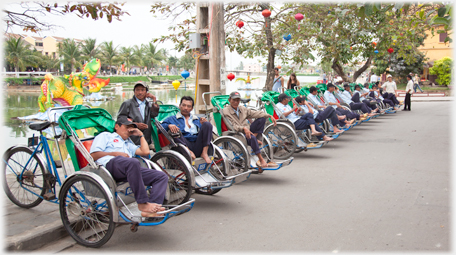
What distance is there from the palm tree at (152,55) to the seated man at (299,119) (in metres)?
57.4

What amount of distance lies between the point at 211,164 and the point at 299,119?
10.5 feet

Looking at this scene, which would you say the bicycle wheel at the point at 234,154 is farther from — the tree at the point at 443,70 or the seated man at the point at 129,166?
the tree at the point at 443,70

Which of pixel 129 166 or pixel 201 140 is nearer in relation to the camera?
pixel 129 166

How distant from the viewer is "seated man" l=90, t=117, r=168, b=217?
141 inches

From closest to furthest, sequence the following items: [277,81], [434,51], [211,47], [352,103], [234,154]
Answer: [234,154]
[211,47]
[352,103]
[277,81]
[434,51]

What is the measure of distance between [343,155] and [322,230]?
4265 millimetres

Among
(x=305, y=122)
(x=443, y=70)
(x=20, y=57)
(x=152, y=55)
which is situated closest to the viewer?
(x=305, y=122)

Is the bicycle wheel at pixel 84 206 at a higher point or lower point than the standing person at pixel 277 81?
lower

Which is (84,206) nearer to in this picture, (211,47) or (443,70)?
(211,47)

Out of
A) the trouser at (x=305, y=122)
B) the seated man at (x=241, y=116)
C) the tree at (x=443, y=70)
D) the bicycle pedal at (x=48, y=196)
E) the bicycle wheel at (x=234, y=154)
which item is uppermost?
the tree at (x=443, y=70)

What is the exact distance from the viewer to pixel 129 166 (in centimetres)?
361

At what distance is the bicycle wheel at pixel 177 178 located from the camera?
4404 millimetres

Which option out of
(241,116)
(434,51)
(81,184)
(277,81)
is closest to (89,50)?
(434,51)

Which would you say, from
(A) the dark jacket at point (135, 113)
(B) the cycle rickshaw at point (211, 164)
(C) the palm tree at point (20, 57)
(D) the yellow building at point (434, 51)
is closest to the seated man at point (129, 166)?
(B) the cycle rickshaw at point (211, 164)
